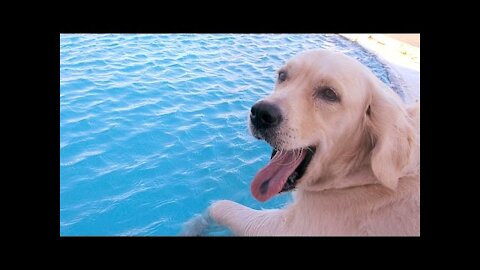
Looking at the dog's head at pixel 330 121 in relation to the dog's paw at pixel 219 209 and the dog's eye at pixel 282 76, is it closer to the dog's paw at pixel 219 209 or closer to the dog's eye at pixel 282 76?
the dog's eye at pixel 282 76

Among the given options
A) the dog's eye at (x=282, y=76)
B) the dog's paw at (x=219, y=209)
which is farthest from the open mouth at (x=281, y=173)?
the dog's paw at (x=219, y=209)

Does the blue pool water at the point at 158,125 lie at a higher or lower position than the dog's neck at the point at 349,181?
higher

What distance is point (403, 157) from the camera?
2801 mm

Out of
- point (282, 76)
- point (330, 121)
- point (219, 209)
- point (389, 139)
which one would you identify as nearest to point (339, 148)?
point (330, 121)

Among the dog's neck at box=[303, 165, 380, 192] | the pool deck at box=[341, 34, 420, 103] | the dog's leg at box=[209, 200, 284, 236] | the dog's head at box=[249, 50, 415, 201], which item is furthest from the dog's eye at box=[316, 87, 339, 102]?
the pool deck at box=[341, 34, 420, 103]

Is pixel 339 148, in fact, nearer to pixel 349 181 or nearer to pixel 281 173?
pixel 349 181

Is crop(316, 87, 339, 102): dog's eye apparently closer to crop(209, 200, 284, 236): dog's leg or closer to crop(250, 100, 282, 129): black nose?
crop(250, 100, 282, 129): black nose

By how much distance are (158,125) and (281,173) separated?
2.56 m

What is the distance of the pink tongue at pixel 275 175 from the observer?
3.04 metres

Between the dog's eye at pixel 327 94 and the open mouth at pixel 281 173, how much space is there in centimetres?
36

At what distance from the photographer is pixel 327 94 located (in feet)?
9.27
